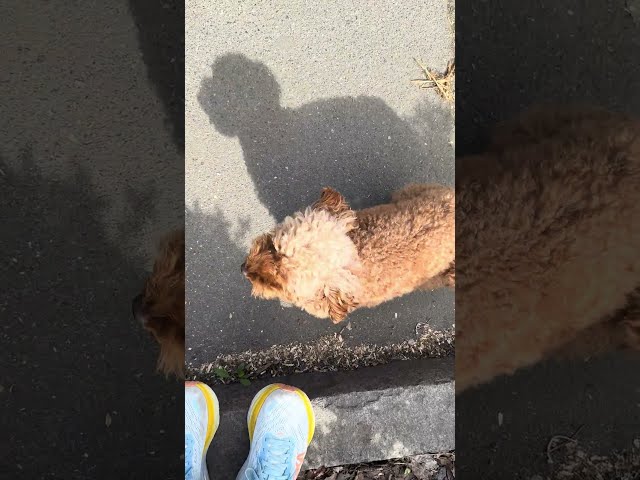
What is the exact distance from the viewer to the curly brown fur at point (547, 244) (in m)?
0.77

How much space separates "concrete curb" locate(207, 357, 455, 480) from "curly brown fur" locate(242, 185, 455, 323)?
58 cm

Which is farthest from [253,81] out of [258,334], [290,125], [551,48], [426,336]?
[551,48]

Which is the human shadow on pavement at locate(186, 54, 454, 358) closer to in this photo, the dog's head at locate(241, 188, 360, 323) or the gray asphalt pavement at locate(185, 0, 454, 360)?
the gray asphalt pavement at locate(185, 0, 454, 360)

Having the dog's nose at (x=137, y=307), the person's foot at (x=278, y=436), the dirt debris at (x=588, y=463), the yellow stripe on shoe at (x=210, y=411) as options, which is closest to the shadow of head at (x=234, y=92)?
the yellow stripe on shoe at (x=210, y=411)

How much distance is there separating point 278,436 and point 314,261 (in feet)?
3.27

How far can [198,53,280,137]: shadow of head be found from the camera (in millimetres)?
2430

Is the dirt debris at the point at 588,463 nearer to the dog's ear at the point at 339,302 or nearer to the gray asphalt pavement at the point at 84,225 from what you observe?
the gray asphalt pavement at the point at 84,225

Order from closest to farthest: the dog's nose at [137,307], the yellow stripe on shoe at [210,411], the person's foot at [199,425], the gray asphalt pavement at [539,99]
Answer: the gray asphalt pavement at [539,99] < the dog's nose at [137,307] < the person's foot at [199,425] < the yellow stripe on shoe at [210,411]

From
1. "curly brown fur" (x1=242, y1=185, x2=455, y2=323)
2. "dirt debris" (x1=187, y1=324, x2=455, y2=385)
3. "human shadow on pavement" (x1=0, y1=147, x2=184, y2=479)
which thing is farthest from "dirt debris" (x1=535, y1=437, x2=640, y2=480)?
→ "dirt debris" (x1=187, y1=324, x2=455, y2=385)

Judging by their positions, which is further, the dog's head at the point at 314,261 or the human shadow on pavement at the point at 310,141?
the human shadow on pavement at the point at 310,141

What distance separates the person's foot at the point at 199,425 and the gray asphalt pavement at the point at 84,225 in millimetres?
1499

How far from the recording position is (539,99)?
640 millimetres

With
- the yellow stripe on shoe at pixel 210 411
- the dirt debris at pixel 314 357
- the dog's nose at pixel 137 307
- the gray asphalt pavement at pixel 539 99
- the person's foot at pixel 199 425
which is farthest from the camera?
the dirt debris at pixel 314 357

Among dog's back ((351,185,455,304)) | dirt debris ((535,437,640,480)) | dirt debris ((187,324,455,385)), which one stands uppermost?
dog's back ((351,185,455,304))
